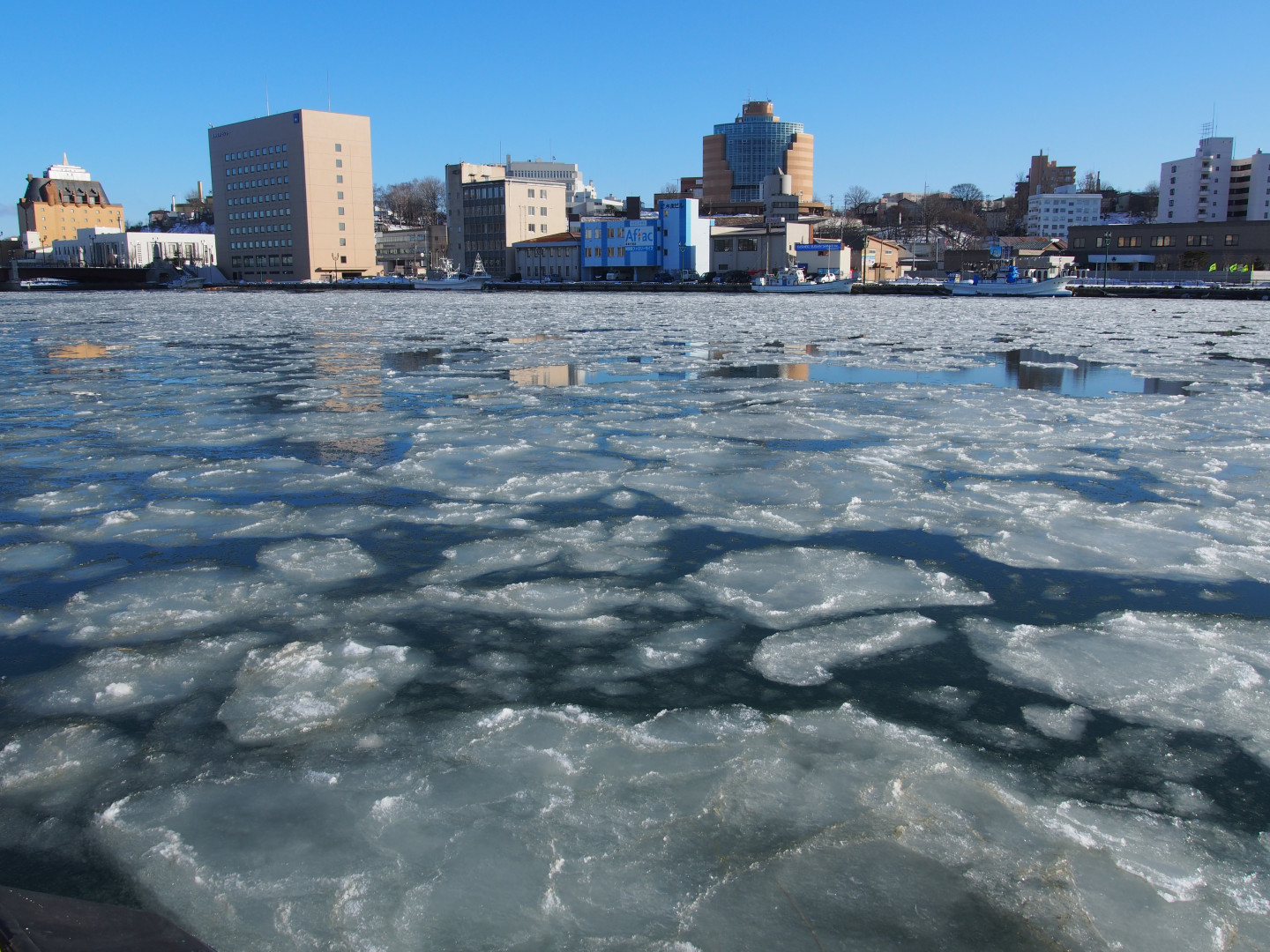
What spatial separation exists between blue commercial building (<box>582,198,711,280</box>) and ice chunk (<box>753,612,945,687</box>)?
2528 inches

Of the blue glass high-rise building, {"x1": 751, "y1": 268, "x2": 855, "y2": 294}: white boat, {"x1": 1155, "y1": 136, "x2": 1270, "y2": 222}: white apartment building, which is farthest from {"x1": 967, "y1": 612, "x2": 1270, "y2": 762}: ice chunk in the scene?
the blue glass high-rise building

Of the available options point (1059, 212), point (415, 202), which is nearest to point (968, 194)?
point (1059, 212)

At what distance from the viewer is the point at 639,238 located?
221ft

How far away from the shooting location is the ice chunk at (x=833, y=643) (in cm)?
270

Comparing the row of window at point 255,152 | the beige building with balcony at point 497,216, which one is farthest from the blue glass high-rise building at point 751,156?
the row of window at point 255,152

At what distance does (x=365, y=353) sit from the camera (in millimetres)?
13492

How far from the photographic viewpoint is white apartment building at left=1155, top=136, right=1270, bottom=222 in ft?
286

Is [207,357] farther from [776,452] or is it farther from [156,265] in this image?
[156,265]

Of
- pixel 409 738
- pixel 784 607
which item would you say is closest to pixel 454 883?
pixel 409 738

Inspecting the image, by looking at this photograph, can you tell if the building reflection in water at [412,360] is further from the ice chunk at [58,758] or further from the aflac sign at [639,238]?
the aflac sign at [639,238]

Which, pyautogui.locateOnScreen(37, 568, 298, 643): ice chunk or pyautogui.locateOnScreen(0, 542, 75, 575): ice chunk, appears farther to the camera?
pyautogui.locateOnScreen(0, 542, 75, 575): ice chunk

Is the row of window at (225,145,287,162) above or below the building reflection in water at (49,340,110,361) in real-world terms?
above

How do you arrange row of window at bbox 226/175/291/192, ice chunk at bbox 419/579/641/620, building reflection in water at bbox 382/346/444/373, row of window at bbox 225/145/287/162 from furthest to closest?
1. row of window at bbox 225/145/287/162
2. row of window at bbox 226/175/291/192
3. building reflection in water at bbox 382/346/444/373
4. ice chunk at bbox 419/579/641/620

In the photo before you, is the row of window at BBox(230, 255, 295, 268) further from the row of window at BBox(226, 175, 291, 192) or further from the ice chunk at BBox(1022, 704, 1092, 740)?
the ice chunk at BBox(1022, 704, 1092, 740)
